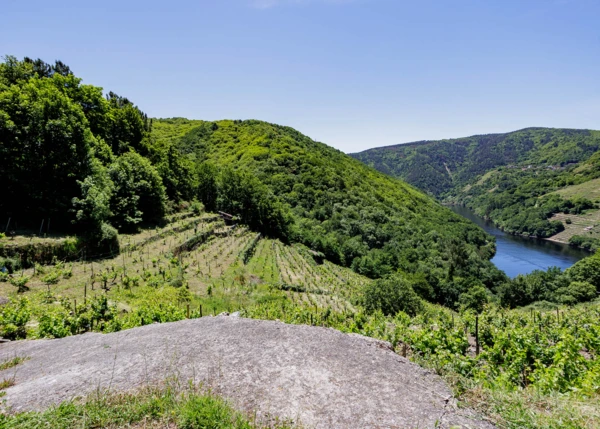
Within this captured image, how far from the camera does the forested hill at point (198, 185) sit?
2305 centimetres

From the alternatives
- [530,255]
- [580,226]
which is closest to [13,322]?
[530,255]

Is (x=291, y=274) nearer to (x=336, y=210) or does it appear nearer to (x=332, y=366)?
(x=332, y=366)

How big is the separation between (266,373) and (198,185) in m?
55.9

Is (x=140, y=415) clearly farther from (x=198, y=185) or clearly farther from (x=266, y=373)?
(x=198, y=185)

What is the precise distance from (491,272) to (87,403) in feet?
289

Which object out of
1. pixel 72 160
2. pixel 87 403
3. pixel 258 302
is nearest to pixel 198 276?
pixel 258 302

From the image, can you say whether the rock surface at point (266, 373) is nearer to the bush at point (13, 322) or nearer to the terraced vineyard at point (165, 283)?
the bush at point (13, 322)

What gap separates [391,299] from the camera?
1161 inches

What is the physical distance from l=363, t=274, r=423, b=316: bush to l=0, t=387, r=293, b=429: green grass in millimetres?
25531

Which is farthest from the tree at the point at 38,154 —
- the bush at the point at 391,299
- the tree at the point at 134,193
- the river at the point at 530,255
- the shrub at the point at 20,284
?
the river at the point at 530,255

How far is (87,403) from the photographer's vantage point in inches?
207

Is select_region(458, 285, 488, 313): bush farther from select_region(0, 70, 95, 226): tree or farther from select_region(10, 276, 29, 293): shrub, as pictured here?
select_region(0, 70, 95, 226): tree

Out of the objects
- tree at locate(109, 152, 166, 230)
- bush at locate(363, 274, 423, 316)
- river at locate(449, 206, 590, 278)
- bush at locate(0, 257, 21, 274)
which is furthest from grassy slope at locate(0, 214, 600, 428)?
river at locate(449, 206, 590, 278)

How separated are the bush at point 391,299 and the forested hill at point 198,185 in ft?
79.5
